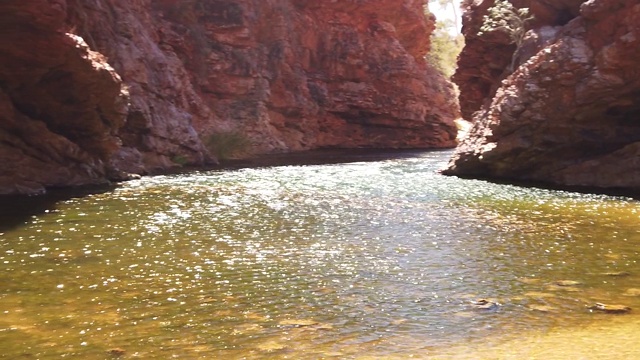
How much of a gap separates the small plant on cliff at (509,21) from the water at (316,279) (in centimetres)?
1528

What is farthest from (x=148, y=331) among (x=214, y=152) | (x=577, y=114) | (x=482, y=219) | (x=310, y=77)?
(x=310, y=77)

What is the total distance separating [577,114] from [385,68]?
1481 inches

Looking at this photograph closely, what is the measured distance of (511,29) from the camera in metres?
35.5

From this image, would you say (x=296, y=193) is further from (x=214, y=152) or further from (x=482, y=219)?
(x=214, y=152)

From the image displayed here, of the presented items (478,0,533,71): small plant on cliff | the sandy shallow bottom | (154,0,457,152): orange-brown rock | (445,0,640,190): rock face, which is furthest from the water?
(154,0,457,152): orange-brown rock

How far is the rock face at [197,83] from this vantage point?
2462 centimetres

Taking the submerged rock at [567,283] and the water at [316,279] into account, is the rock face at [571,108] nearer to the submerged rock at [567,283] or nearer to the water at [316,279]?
the water at [316,279]

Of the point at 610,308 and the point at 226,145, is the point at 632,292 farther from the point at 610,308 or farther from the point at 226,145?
the point at 226,145

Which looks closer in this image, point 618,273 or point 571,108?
point 618,273

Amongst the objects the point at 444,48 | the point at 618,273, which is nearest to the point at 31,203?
the point at 618,273

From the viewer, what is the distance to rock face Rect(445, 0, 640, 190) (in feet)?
88.6

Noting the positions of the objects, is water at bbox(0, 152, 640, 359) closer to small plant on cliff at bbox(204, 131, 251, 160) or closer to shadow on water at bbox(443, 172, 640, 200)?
shadow on water at bbox(443, 172, 640, 200)

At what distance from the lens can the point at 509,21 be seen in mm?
36875

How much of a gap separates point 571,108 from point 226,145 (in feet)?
79.2
